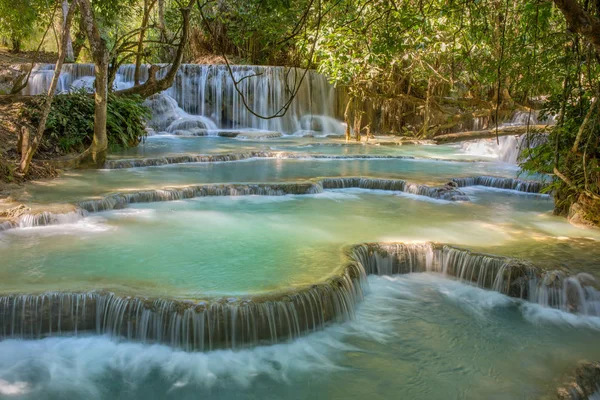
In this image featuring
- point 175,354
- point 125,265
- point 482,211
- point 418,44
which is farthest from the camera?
point 418,44

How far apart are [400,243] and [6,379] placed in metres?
4.06

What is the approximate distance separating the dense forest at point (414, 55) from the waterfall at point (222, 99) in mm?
1210

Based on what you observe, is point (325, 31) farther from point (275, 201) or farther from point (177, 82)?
point (177, 82)

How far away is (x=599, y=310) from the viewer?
5254 mm

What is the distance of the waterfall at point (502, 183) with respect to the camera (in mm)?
10148

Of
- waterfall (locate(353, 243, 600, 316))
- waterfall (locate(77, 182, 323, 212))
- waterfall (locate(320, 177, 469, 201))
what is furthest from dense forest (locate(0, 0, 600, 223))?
waterfall (locate(77, 182, 323, 212))

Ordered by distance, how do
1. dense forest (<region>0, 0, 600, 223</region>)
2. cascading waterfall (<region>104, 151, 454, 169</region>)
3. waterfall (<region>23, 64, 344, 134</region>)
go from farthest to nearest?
waterfall (<region>23, 64, 344, 134</region>) → cascading waterfall (<region>104, 151, 454, 169</region>) → dense forest (<region>0, 0, 600, 223</region>)

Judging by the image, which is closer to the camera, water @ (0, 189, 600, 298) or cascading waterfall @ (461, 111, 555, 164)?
water @ (0, 189, 600, 298)

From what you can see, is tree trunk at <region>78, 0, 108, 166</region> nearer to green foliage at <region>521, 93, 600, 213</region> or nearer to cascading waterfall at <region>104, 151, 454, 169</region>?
cascading waterfall at <region>104, 151, 454, 169</region>

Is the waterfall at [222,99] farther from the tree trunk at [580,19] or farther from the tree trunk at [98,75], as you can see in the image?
the tree trunk at [580,19]

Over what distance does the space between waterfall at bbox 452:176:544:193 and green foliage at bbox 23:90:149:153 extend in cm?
762

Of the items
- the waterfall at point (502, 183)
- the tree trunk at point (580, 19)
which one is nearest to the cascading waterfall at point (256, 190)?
the waterfall at point (502, 183)

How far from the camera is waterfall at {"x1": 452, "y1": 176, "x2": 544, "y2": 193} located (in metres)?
10.1

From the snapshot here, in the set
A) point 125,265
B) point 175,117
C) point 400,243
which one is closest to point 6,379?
point 125,265
